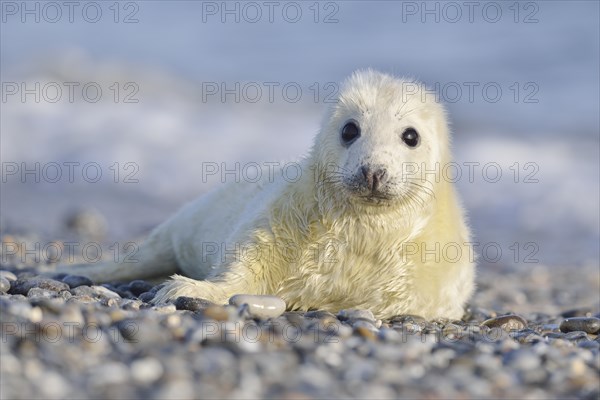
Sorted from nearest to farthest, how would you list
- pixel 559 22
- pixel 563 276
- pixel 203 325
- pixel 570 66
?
pixel 203 325 < pixel 563 276 < pixel 570 66 < pixel 559 22

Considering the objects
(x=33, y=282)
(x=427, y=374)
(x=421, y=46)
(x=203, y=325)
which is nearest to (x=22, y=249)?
(x=33, y=282)

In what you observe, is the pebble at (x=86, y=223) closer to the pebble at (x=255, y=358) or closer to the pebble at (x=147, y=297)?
the pebble at (x=147, y=297)

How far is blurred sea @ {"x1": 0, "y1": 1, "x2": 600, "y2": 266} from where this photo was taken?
490 inches

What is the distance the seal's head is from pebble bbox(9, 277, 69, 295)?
5.02ft

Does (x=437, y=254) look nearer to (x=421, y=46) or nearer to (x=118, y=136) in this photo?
(x=118, y=136)

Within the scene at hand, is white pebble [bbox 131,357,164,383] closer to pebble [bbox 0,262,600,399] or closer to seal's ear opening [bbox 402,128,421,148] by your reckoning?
pebble [bbox 0,262,600,399]

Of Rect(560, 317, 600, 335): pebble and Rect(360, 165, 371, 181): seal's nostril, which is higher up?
Rect(360, 165, 371, 181): seal's nostril

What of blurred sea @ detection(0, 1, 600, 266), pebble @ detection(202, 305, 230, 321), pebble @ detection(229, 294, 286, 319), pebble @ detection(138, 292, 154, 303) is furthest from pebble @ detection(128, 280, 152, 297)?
blurred sea @ detection(0, 1, 600, 266)

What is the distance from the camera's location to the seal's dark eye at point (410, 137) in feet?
16.1

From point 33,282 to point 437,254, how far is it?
219 cm

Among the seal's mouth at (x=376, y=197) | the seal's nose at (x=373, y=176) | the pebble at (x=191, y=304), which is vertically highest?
the seal's nose at (x=373, y=176)

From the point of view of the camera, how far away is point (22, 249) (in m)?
7.41

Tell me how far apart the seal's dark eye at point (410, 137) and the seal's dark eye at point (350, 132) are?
25 centimetres

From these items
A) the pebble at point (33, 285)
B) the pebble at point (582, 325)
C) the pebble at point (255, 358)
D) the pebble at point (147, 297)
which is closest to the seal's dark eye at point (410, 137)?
the pebble at point (255, 358)
